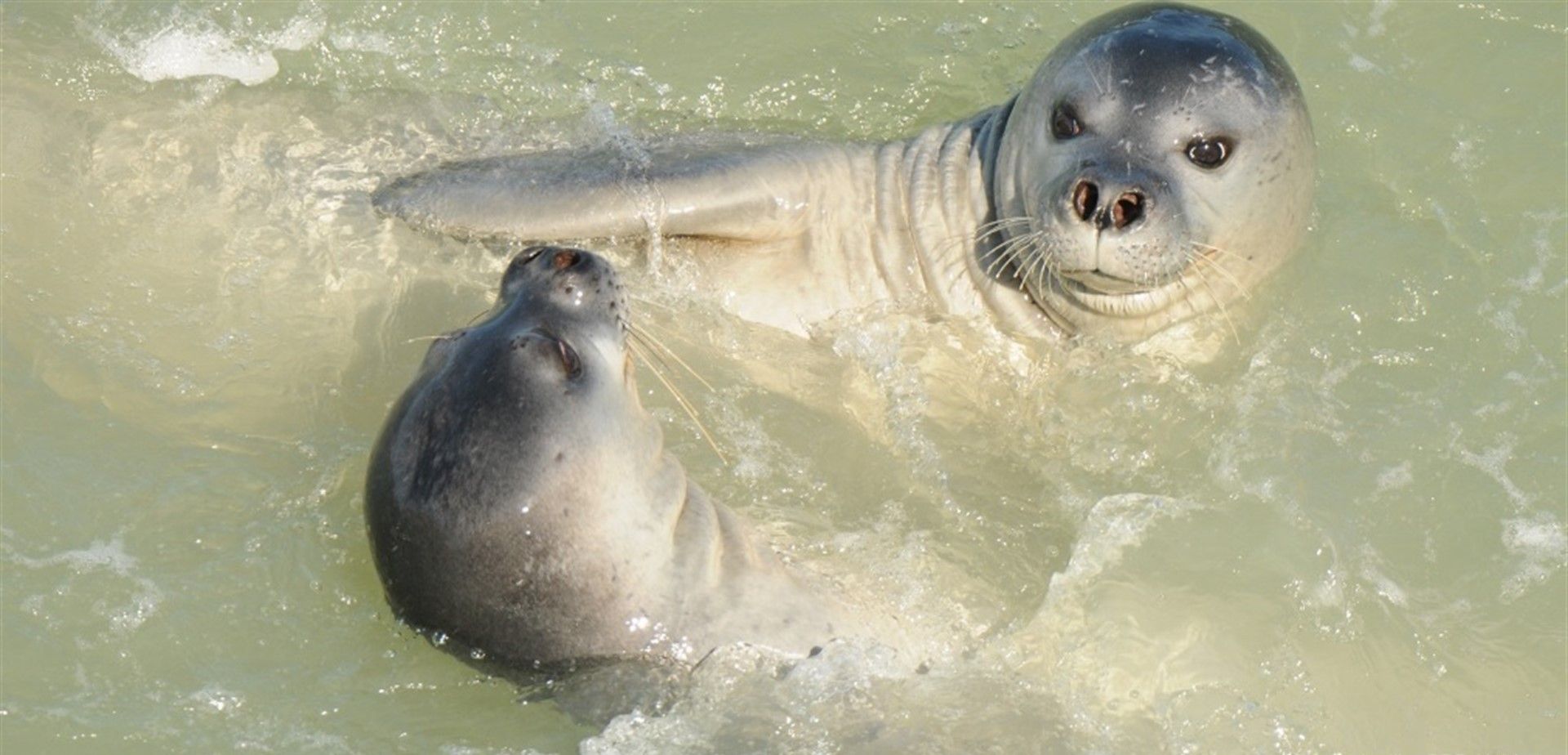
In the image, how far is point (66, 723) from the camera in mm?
5039

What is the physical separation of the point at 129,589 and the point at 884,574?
2.17 meters

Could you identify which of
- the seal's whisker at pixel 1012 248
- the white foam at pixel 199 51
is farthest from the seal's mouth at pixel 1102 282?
the white foam at pixel 199 51

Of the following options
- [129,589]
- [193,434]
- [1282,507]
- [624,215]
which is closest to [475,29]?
[624,215]

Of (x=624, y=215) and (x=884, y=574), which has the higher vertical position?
(x=624, y=215)

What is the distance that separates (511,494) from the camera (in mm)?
4652

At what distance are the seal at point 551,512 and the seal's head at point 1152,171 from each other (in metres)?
1.58

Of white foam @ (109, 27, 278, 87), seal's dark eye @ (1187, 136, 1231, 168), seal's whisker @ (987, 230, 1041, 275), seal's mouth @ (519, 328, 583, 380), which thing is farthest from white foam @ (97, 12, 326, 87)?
seal's dark eye @ (1187, 136, 1231, 168)

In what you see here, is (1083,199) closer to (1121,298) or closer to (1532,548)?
(1121,298)

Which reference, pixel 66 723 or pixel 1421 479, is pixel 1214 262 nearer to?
pixel 1421 479

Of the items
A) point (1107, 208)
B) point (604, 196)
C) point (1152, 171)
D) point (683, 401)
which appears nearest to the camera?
point (683, 401)

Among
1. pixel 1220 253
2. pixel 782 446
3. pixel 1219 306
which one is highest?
pixel 1220 253

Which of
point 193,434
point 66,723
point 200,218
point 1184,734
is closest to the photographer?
point 66,723

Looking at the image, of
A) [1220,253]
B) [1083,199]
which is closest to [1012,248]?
[1083,199]

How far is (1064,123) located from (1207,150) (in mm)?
477
